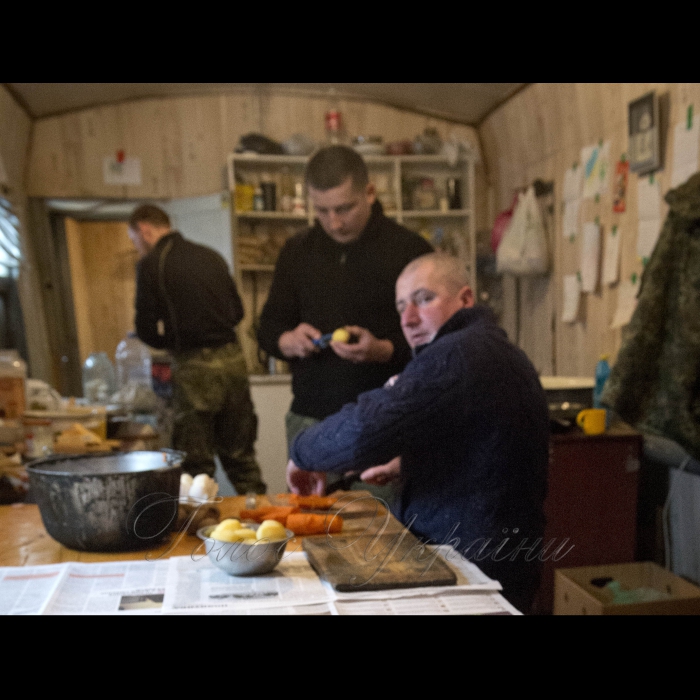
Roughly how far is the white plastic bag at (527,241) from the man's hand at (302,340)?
5.57 ft

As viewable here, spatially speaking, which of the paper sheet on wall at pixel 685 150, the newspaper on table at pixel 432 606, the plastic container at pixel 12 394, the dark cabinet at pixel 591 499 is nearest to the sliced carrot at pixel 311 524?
the newspaper on table at pixel 432 606

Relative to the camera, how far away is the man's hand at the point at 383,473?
1354mm

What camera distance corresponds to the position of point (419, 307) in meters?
1.41

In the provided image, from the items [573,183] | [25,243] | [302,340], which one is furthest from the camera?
[25,243]

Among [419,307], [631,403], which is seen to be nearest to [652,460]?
[631,403]

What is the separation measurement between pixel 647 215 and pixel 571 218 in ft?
2.14

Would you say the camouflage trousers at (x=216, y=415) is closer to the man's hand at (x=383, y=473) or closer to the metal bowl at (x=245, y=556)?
the man's hand at (x=383, y=473)

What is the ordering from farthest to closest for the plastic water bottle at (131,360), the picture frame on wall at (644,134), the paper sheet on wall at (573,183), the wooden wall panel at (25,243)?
1. the plastic water bottle at (131,360)
2. the wooden wall panel at (25,243)
3. the paper sheet on wall at (573,183)
4. the picture frame on wall at (644,134)

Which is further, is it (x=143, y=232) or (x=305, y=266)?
(x=143, y=232)

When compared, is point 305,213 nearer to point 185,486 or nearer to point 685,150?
point 685,150

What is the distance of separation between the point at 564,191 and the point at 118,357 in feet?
8.66

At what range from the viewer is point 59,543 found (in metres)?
1.08

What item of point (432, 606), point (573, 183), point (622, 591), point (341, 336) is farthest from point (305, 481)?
point (573, 183)

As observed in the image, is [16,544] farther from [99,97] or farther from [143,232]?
[99,97]
